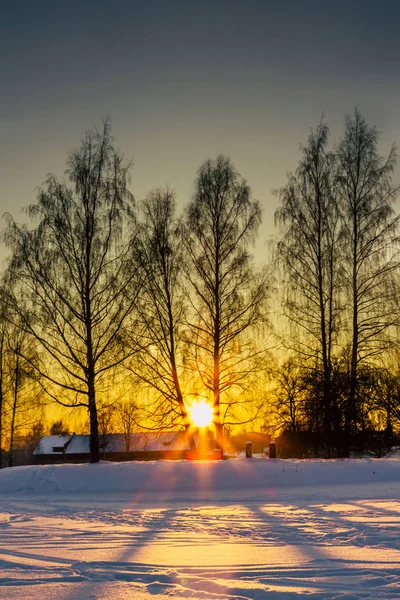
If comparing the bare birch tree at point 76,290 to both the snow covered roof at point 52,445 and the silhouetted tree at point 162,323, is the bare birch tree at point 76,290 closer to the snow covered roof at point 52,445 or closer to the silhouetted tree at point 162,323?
the silhouetted tree at point 162,323

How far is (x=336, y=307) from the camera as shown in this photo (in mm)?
18422

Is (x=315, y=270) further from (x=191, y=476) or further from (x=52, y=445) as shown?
(x=52, y=445)

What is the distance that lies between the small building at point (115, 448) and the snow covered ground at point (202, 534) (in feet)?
118

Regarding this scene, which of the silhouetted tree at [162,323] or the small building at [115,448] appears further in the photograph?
the small building at [115,448]

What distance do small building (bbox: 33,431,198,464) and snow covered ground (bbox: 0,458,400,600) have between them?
36012mm

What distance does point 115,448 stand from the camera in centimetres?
5419

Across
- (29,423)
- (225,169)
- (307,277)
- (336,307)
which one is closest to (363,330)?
(336,307)

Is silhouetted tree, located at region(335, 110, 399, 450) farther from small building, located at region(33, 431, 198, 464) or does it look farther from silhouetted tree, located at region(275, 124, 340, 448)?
small building, located at region(33, 431, 198, 464)

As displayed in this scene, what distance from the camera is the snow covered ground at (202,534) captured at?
→ 4176 mm

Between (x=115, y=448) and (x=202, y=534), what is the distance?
49.2 m

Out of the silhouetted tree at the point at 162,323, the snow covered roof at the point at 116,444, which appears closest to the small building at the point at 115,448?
the snow covered roof at the point at 116,444

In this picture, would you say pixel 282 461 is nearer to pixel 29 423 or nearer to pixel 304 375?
pixel 304 375

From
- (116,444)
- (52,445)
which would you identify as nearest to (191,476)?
(116,444)

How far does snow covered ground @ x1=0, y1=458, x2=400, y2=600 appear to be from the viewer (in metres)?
4.18
